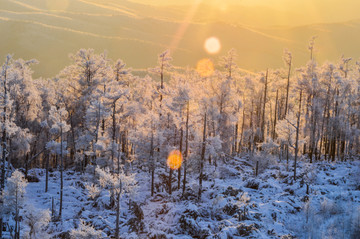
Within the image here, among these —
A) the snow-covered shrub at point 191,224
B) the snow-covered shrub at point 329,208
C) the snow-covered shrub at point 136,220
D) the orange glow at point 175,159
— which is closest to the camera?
the snow-covered shrub at point 191,224

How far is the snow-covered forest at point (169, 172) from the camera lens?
2322cm

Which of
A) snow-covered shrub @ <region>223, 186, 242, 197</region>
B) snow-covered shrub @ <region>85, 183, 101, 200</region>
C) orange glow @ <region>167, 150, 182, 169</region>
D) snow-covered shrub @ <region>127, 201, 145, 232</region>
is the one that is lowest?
snow-covered shrub @ <region>127, 201, 145, 232</region>

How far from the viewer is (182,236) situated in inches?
918

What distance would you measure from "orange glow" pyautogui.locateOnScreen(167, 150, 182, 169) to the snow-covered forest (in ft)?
0.75

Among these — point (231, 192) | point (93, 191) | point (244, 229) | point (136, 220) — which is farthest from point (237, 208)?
point (93, 191)

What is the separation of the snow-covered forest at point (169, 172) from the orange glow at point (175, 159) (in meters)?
0.23

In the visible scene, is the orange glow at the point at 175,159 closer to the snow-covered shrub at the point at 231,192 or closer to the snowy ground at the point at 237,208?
the snowy ground at the point at 237,208

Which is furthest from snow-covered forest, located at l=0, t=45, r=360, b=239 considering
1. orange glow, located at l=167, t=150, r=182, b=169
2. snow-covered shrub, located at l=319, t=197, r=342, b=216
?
orange glow, located at l=167, t=150, r=182, b=169

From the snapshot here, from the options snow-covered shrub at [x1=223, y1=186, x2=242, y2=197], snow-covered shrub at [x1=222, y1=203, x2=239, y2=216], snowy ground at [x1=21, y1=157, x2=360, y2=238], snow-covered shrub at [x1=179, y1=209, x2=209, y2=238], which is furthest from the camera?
snow-covered shrub at [x1=223, y1=186, x2=242, y2=197]

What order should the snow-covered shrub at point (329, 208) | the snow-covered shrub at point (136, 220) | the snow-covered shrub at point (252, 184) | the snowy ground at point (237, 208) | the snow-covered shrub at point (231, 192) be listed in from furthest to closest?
the snow-covered shrub at point (252, 184) → the snow-covered shrub at point (231, 192) → the snow-covered shrub at point (136, 220) → the snow-covered shrub at point (329, 208) → the snowy ground at point (237, 208)

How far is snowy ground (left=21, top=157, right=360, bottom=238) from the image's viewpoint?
74.1 feet

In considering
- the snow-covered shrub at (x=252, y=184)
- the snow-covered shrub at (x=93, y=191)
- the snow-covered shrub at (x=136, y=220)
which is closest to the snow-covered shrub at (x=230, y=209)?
the snow-covered shrub at (x=252, y=184)

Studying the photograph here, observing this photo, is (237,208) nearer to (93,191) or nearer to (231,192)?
(231,192)

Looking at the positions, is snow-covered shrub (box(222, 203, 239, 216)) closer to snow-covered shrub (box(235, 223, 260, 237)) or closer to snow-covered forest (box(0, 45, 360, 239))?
snow-covered forest (box(0, 45, 360, 239))
